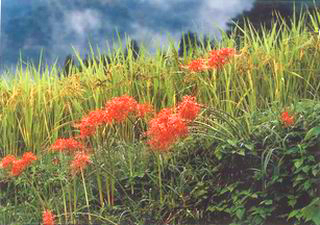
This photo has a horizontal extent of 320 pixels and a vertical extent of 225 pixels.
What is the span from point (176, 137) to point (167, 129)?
3.5 inches

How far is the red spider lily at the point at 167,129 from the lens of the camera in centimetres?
256

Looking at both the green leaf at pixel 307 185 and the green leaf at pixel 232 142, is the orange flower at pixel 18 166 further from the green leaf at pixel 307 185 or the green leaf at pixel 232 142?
the green leaf at pixel 307 185

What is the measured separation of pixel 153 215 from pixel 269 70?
3.58 ft

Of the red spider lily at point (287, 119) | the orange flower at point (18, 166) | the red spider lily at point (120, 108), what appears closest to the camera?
the red spider lily at point (287, 119)

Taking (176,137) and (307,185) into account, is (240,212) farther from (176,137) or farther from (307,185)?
(176,137)

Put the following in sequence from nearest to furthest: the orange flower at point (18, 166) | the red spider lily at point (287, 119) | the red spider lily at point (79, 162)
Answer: the red spider lily at point (287, 119), the red spider lily at point (79, 162), the orange flower at point (18, 166)

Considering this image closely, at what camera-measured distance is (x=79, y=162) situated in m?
2.89

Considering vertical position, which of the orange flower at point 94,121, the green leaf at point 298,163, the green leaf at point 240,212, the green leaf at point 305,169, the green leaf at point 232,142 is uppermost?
the orange flower at point 94,121

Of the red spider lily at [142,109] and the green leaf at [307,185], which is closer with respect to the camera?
the green leaf at [307,185]

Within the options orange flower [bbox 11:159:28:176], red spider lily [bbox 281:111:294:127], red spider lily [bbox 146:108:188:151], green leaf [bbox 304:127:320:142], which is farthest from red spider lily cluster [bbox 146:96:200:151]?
orange flower [bbox 11:159:28:176]

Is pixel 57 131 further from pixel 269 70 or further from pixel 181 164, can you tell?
pixel 269 70

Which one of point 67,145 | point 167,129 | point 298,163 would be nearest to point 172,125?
point 167,129

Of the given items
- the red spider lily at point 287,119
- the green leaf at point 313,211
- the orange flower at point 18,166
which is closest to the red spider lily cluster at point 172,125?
the red spider lily at point 287,119

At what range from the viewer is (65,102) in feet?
12.5
